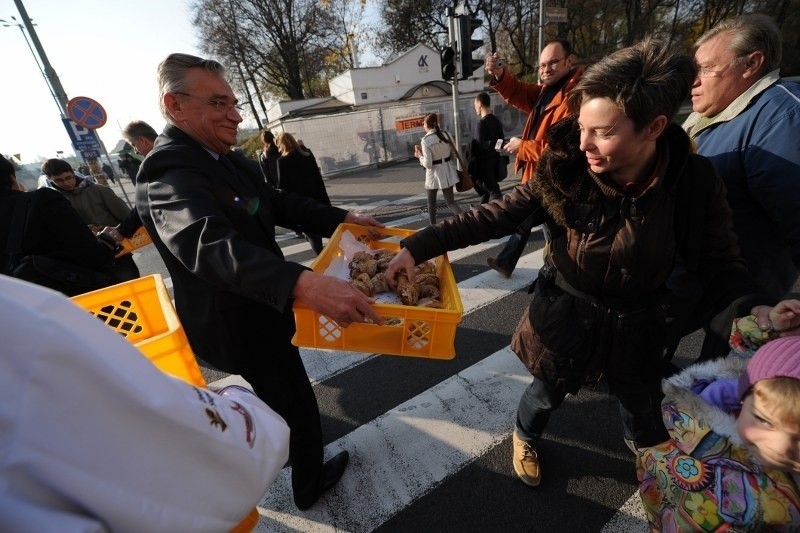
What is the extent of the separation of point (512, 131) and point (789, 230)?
20468mm

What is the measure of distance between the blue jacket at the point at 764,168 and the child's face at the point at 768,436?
3.59 ft

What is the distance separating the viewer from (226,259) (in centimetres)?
138

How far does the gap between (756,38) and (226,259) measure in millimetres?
2803

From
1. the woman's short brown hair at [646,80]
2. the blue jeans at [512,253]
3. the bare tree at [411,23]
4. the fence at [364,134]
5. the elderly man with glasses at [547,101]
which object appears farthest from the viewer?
the bare tree at [411,23]

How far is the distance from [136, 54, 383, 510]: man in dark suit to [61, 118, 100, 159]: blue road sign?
10.8 m

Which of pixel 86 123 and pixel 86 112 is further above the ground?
pixel 86 112

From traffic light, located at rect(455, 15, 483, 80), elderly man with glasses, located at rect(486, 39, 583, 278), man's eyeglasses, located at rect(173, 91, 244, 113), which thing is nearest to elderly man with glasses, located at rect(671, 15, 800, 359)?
elderly man with glasses, located at rect(486, 39, 583, 278)

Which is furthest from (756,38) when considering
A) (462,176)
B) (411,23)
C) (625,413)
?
(411,23)

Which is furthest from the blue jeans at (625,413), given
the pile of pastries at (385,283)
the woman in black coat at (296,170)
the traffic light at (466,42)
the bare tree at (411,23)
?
the bare tree at (411,23)

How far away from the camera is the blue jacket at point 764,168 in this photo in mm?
1675

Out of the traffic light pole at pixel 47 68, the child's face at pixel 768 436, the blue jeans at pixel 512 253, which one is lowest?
the blue jeans at pixel 512 253

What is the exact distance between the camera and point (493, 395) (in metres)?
2.88

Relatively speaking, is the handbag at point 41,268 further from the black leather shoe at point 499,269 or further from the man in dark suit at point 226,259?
the black leather shoe at point 499,269

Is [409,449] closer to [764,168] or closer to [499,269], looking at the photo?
[764,168]
